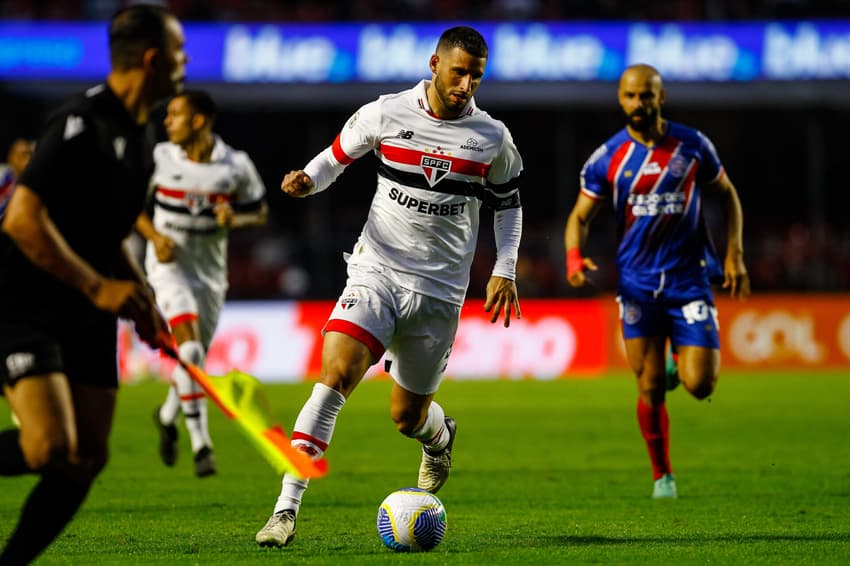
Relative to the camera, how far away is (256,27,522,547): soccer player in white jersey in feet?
23.6

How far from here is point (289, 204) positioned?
1350 inches

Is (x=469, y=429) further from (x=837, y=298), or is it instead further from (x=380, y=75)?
(x=380, y=75)

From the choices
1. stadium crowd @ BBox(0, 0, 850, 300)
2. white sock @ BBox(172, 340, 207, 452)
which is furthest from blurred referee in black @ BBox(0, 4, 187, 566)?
stadium crowd @ BBox(0, 0, 850, 300)

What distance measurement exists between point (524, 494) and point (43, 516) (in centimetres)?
466

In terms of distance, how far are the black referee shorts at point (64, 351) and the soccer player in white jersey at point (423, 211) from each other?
1828 millimetres

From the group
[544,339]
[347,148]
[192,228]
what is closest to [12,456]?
[347,148]

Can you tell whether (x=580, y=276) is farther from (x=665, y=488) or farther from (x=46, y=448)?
(x=46, y=448)

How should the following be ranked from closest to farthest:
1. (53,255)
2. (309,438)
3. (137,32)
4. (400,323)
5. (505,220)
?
(53,255), (137,32), (309,438), (400,323), (505,220)

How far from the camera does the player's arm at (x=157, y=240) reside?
10609mm

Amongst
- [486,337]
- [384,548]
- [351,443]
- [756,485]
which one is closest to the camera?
[384,548]

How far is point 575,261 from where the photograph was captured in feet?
30.6

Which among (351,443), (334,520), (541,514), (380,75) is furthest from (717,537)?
(380,75)

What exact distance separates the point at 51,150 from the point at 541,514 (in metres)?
4.25

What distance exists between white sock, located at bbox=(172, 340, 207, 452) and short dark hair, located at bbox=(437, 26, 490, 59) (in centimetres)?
428
